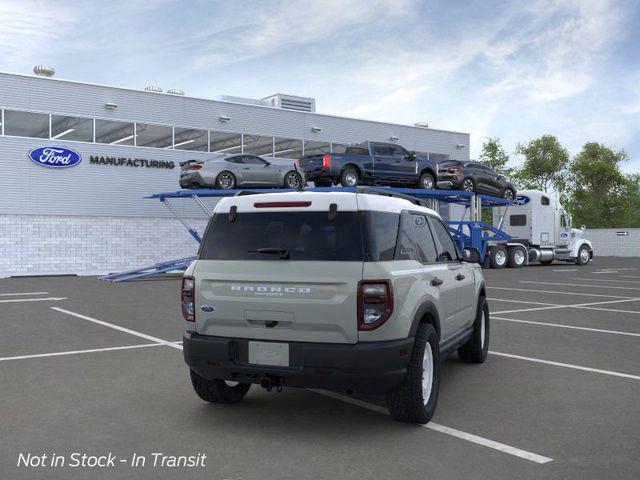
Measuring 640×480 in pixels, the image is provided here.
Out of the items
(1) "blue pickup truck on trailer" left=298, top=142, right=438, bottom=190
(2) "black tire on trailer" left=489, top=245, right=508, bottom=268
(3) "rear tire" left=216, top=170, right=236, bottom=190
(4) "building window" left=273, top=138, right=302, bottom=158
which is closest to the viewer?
(1) "blue pickup truck on trailer" left=298, top=142, right=438, bottom=190

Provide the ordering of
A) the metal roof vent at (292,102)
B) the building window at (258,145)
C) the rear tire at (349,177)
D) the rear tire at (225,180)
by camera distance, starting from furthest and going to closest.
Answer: the metal roof vent at (292,102)
the building window at (258,145)
the rear tire at (225,180)
the rear tire at (349,177)

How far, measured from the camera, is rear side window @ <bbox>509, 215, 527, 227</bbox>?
30859 mm

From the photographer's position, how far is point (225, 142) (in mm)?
30266

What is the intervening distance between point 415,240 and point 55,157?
23193mm

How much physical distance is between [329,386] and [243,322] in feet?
2.68

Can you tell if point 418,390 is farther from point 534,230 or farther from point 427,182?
point 534,230

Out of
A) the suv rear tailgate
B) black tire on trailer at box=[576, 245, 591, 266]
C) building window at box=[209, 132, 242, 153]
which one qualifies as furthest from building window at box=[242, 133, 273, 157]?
the suv rear tailgate

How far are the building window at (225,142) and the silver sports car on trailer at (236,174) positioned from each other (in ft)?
20.7

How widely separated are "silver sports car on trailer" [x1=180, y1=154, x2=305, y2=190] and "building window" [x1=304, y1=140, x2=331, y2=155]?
27.7ft

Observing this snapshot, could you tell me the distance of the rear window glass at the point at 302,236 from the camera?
489cm

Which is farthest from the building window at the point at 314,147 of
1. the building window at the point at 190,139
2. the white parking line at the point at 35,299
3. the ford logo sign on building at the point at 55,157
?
the white parking line at the point at 35,299

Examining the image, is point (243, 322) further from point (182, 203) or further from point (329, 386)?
point (182, 203)

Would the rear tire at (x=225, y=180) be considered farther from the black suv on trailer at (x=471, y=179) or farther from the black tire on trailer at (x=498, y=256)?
the black tire on trailer at (x=498, y=256)

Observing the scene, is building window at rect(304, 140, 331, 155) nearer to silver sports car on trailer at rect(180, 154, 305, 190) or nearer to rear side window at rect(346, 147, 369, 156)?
silver sports car on trailer at rect(180, 154, 305, 190)
